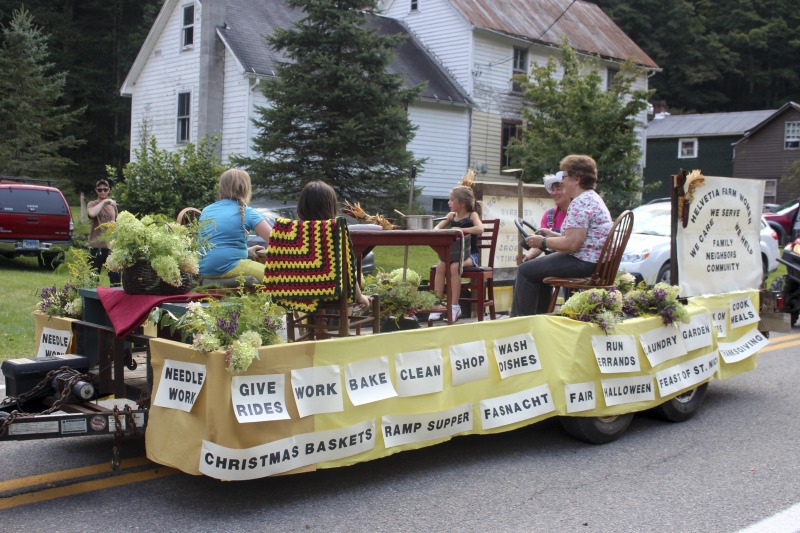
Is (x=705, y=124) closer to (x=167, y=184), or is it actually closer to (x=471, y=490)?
(x=167, y=184)

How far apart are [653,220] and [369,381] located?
11.2 meters

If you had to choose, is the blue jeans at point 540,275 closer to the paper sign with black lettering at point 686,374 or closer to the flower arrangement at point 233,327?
the paper sign with black lettering at point 686,374

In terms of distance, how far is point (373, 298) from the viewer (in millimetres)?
6055

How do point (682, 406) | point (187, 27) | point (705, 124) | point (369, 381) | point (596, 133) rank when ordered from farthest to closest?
point (705, 124), point (187, 27), point (596, 133), point (682, 406), point (369, 381)

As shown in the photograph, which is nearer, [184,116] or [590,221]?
[590,221]

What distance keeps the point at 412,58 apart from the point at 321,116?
11787 millimetres

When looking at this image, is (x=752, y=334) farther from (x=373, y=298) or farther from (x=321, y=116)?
(x=321, y=116)

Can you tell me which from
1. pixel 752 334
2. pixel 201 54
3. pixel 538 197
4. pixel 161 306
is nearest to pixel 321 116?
pixel 201 54

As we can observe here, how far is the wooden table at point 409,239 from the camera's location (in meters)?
6.44

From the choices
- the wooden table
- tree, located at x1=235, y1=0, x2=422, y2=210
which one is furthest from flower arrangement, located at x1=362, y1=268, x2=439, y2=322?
tree, located at x1=235, y1=0, x2=422, y2=210

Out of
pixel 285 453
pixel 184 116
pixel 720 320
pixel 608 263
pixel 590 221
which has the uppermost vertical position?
pixel 184 116

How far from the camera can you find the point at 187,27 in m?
28.5

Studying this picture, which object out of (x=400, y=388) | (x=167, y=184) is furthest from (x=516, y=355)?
(x=167, y=184)

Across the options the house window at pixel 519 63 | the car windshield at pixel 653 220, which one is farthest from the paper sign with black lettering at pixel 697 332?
the house window at pixel 519 63
